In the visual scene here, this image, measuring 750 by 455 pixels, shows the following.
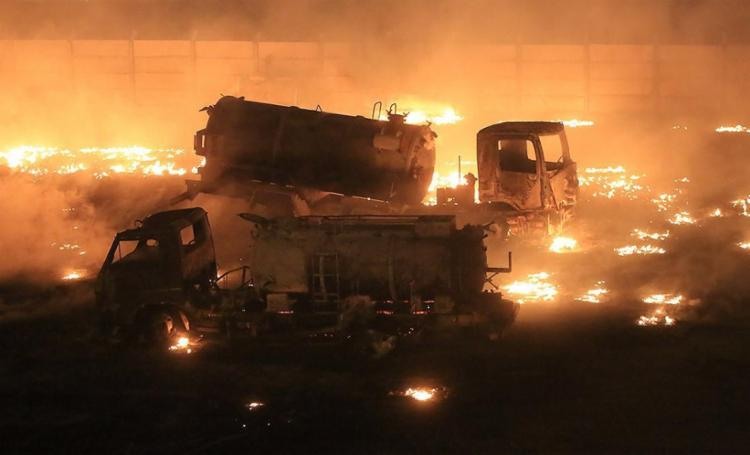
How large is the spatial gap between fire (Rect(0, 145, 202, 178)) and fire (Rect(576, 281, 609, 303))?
540 inches

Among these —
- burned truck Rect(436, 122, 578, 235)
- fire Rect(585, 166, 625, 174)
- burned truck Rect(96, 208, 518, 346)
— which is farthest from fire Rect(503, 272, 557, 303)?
fire Rect(585, 166, 625, 174)

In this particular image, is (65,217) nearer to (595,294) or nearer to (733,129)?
(595,294)

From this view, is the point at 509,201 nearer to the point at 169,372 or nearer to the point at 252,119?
the point at 252,119

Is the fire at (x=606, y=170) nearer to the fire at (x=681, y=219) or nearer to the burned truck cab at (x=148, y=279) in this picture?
the fire at (x=681, y=219)

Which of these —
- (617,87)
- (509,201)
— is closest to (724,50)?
(617,87)

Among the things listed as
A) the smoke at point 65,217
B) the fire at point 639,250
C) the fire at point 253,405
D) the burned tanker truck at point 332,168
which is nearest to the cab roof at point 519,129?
the burned tanker truck at point 332,168

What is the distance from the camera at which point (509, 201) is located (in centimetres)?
1816

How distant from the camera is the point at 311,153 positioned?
16812mm

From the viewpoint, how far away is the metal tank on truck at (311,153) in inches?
658

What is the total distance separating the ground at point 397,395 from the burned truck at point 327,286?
39 cm

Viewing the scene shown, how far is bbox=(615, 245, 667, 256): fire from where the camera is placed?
694 inches

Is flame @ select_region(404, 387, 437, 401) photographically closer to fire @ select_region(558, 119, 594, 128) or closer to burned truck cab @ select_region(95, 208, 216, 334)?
burned truck cab @ select_region(95, 208, 216, 334)

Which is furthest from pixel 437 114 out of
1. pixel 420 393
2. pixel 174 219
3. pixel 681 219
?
pixel 420 393

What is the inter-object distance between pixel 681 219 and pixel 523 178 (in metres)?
4.92
